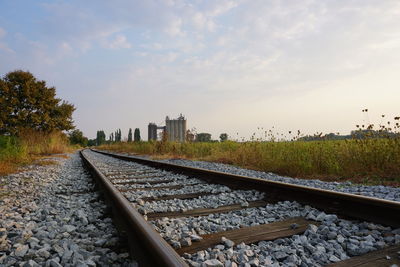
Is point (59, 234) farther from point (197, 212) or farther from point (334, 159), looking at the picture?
point (334, 159)

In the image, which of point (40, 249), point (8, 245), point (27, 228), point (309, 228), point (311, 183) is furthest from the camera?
point (311, 183)

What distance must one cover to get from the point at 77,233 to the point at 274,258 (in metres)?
1.61

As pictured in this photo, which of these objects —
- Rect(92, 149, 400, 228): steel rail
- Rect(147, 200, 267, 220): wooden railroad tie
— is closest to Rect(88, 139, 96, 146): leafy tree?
Rect(92, 149, 400, 228): steel rail

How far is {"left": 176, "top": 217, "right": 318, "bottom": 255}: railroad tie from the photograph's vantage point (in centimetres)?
194

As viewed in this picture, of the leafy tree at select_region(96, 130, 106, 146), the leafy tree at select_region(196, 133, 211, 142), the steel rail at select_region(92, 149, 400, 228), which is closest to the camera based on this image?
the steel rail at select_region(92, 149, 400, 228)

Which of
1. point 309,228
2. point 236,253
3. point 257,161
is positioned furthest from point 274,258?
point 257,161

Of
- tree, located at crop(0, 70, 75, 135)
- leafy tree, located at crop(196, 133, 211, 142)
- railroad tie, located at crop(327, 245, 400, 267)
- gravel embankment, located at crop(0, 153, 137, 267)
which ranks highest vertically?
tree, located at crop(0, 70, 75, 135)

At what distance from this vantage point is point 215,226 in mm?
2326

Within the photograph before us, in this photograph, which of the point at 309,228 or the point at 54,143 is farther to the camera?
the point at 54,143

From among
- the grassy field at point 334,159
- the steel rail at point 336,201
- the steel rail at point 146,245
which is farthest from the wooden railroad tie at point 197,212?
the grassy field at point 334,159

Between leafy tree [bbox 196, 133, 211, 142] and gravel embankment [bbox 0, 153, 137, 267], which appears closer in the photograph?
gravel embankment [bbox 0, 153, 137, 267]

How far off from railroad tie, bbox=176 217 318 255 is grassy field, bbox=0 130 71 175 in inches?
281

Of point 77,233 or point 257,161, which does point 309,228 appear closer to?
point 77,233

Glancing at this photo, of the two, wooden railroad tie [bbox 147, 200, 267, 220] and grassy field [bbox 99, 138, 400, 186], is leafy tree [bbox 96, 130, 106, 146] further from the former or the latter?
wooden railroad tie [bbox 147, 200, 267, 220]
